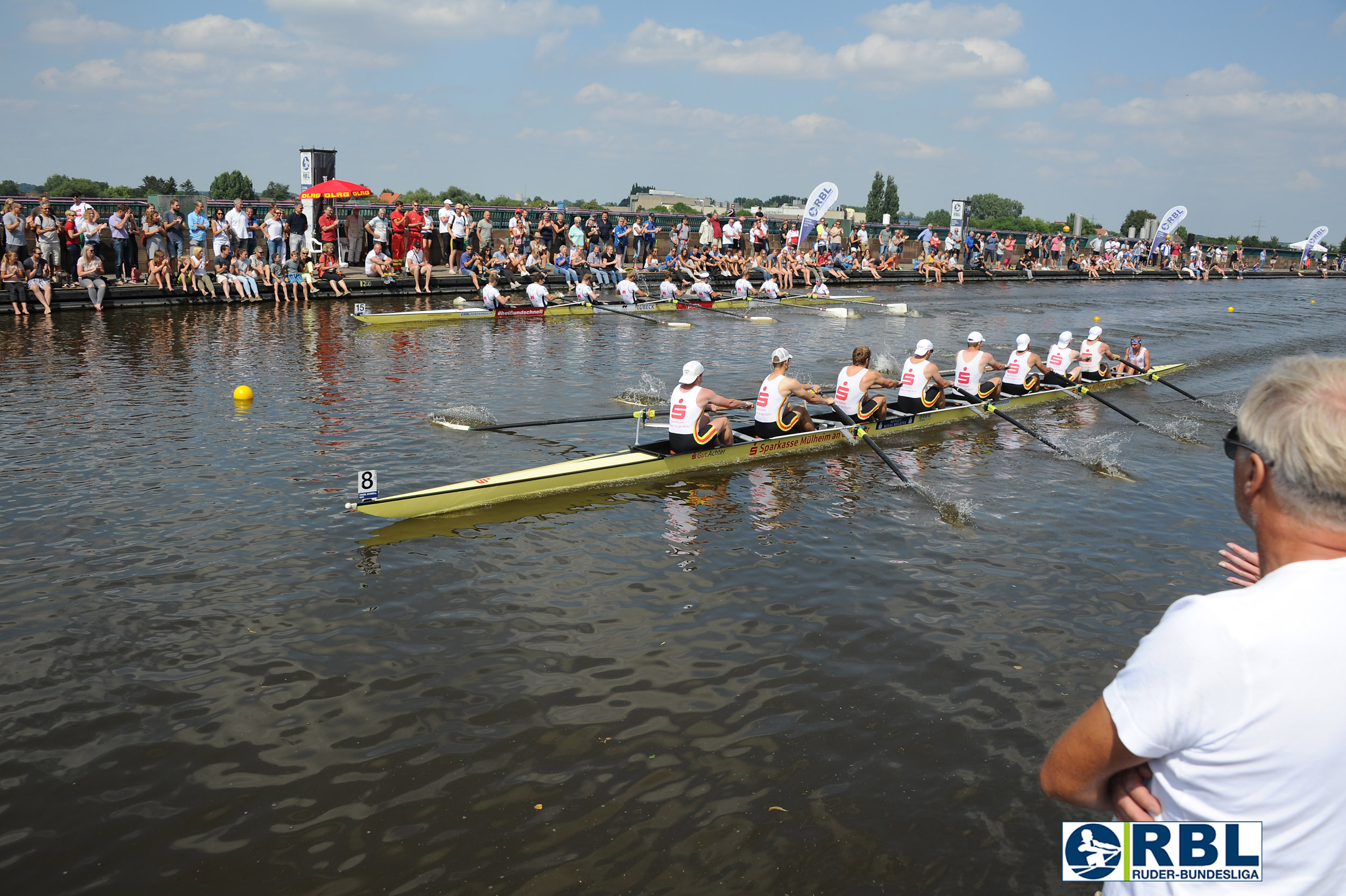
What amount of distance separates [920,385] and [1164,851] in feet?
42.2

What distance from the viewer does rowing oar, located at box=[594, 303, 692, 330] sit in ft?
79.4

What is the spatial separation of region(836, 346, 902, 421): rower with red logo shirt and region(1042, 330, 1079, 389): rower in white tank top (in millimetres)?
5852

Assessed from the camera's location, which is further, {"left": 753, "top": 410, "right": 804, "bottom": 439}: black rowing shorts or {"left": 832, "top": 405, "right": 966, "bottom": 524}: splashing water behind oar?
{"left": 753, "top": 410, "right": 804, "bottom": 439}: black rowing shorts

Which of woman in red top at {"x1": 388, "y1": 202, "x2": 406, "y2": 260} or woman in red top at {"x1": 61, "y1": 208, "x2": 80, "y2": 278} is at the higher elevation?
woman in red top at {"x1": 388, "y1": 202, "x2": 406, "y2": 260}

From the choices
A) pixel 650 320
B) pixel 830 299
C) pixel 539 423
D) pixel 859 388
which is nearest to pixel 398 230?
pixel 650 320

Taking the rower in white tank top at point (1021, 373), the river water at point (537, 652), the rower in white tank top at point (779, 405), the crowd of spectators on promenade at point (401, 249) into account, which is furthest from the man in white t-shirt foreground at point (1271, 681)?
the crowd of spectators on promenade at point (401, 249)

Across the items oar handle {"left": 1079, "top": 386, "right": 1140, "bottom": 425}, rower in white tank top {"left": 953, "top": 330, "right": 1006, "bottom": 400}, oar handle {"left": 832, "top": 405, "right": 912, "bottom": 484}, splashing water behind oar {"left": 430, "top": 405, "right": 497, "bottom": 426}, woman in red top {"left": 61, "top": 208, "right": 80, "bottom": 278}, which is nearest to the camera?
oar handle {"left": 832, "top": 405, "right": 912, "bottom": 484}

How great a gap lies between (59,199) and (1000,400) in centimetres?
2618

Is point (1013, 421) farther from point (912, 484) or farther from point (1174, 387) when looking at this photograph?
point (1174, 387)

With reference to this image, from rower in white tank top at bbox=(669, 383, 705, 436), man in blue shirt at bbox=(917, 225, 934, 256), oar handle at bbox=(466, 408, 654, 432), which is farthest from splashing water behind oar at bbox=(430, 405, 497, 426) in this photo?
man in blue shirt at bbox=(917, 225, 934, 256)

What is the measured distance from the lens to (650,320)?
79.5 feet

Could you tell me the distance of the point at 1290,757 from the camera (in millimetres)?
1739

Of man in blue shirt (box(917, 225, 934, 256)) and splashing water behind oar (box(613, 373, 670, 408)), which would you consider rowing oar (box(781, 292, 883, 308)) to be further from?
splashing water behind oar (box(613, 373, 670, 408))

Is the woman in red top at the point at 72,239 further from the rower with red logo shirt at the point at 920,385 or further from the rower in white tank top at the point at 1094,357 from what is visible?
the rower in white tank top at the point at 1094,357
